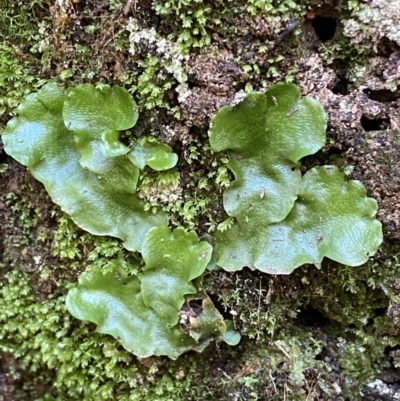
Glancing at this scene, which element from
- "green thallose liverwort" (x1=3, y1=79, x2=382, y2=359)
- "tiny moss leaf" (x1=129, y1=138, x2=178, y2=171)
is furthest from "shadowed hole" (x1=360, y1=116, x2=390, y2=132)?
"tiny moss leaf" (x1=129, y1=138, x2=178, y2=171)

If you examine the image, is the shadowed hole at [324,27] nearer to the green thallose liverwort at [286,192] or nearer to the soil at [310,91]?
the soil at [310,91]

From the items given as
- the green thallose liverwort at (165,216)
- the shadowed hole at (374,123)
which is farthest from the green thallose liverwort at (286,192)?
the shadowed hole at (374,123)

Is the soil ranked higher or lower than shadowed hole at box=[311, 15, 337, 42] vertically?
lower

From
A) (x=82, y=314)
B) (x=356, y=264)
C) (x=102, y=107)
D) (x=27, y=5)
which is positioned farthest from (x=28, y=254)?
(x=356, y=264)

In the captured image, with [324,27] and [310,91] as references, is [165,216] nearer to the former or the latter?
[310,91]

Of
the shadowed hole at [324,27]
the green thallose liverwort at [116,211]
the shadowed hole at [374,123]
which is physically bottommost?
the green thallose liverwort at [116,211]

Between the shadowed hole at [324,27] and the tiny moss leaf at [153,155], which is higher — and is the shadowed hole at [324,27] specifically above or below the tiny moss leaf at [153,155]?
above

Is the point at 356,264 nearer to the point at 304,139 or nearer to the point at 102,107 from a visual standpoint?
the point at 304,139

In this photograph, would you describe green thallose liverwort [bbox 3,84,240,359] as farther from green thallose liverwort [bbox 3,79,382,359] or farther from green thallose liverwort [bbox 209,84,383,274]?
green thallose liverwort [bbox 209,84,383,274]
